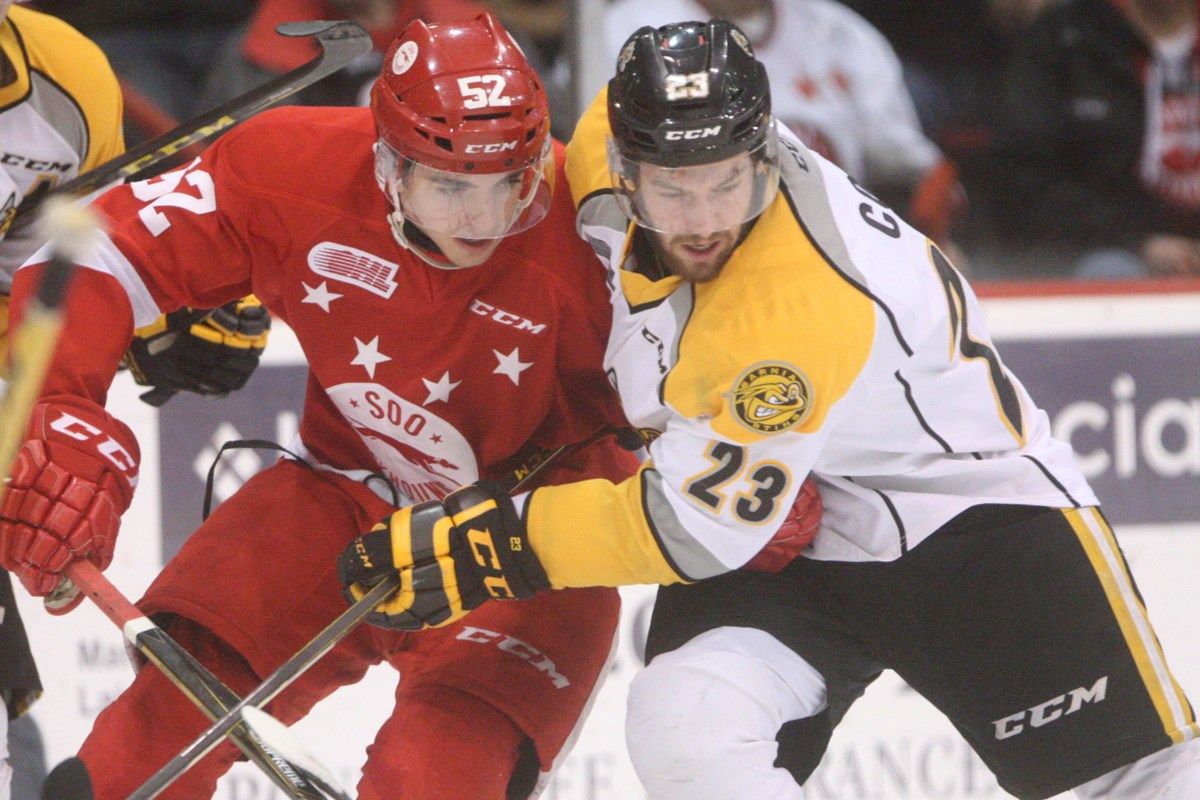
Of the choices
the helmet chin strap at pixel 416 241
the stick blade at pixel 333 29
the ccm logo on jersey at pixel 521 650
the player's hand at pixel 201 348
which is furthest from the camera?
the player's hand at pixel 201 348

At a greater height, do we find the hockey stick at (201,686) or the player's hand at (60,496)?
the player's hand at (60,496)

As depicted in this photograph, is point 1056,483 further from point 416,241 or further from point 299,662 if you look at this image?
point 299,662

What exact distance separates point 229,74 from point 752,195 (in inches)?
77.4

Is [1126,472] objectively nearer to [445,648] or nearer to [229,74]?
[445,648]

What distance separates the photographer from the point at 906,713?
3361 millimetres

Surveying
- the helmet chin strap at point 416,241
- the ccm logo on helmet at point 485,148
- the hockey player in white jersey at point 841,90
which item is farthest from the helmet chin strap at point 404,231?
the hockey player in white jersey at point 841,90

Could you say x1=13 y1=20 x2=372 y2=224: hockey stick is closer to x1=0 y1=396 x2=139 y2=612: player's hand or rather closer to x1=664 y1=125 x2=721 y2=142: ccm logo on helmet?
x1=0 y1=396 x2=139 y2=612: player's hand

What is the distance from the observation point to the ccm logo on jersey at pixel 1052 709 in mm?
2269

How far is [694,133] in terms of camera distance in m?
2.08

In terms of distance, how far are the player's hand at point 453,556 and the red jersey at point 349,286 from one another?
0.20 m

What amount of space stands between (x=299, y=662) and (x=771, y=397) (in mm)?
702

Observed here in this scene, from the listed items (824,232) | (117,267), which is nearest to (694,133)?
(824,232)

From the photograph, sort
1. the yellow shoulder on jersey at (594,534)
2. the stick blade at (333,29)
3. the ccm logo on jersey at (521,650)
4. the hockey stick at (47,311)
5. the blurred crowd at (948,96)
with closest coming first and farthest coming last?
1. the hockey stick at (47,311)
2. the yellow shoulder on jersey at (594,534)
3. the ccm logo on jersey at (521,650)
4. the stick blade at (333,29)
5. the blurred crowd at (948,96)

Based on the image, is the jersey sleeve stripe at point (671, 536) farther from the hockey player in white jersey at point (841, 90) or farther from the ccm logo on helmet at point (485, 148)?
the hockey player in white jersey at point (841, 90)
